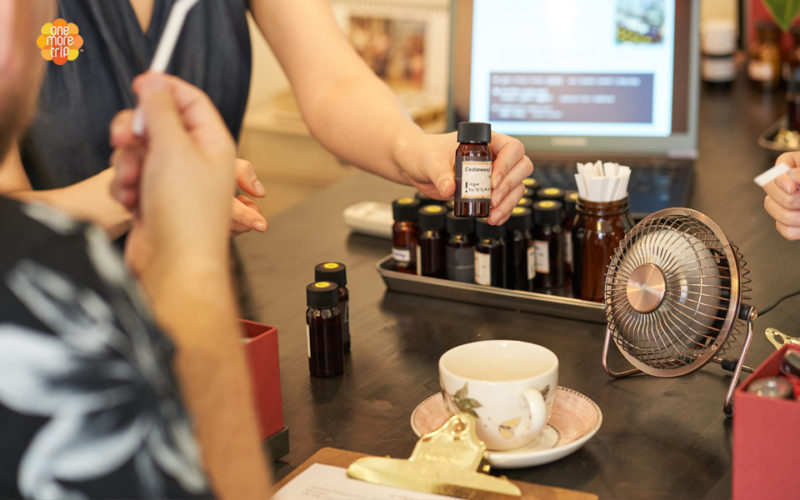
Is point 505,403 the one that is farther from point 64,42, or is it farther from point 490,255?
point 64,42

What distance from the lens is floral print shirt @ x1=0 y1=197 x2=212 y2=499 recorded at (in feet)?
1.37

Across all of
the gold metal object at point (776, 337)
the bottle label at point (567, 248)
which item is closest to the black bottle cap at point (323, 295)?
the bottle label at point (567, 248)

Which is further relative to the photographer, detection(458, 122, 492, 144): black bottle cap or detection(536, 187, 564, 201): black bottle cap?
detection(536, 187, 564, 201): black bottle cap

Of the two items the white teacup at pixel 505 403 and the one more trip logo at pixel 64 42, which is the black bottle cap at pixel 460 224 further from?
the one more trip logo at pixel 64 42

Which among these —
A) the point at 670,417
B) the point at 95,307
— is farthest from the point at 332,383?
the point at 95,307

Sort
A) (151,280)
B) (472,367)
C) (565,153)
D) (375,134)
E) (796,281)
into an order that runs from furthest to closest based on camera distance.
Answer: (565,153)
(375,134)
(796,281)
(472,367)
(151,280)

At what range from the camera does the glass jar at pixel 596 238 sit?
3.73ft

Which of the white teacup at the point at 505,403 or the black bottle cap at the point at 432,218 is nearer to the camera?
the white teacup at the point at 505,403

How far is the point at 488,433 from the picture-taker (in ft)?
2.63

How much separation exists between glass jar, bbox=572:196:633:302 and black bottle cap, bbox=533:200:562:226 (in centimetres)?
5

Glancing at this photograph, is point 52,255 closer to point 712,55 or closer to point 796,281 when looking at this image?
point 796,281

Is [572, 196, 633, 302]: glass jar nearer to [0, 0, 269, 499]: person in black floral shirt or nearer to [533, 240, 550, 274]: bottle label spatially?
[533, 240, 550, 274]: bottle label

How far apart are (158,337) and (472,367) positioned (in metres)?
0.48

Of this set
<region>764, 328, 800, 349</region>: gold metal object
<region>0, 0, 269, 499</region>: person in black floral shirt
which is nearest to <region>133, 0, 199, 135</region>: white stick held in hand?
<region>0, 0, 269, 499</region>: person in black floral shirt
